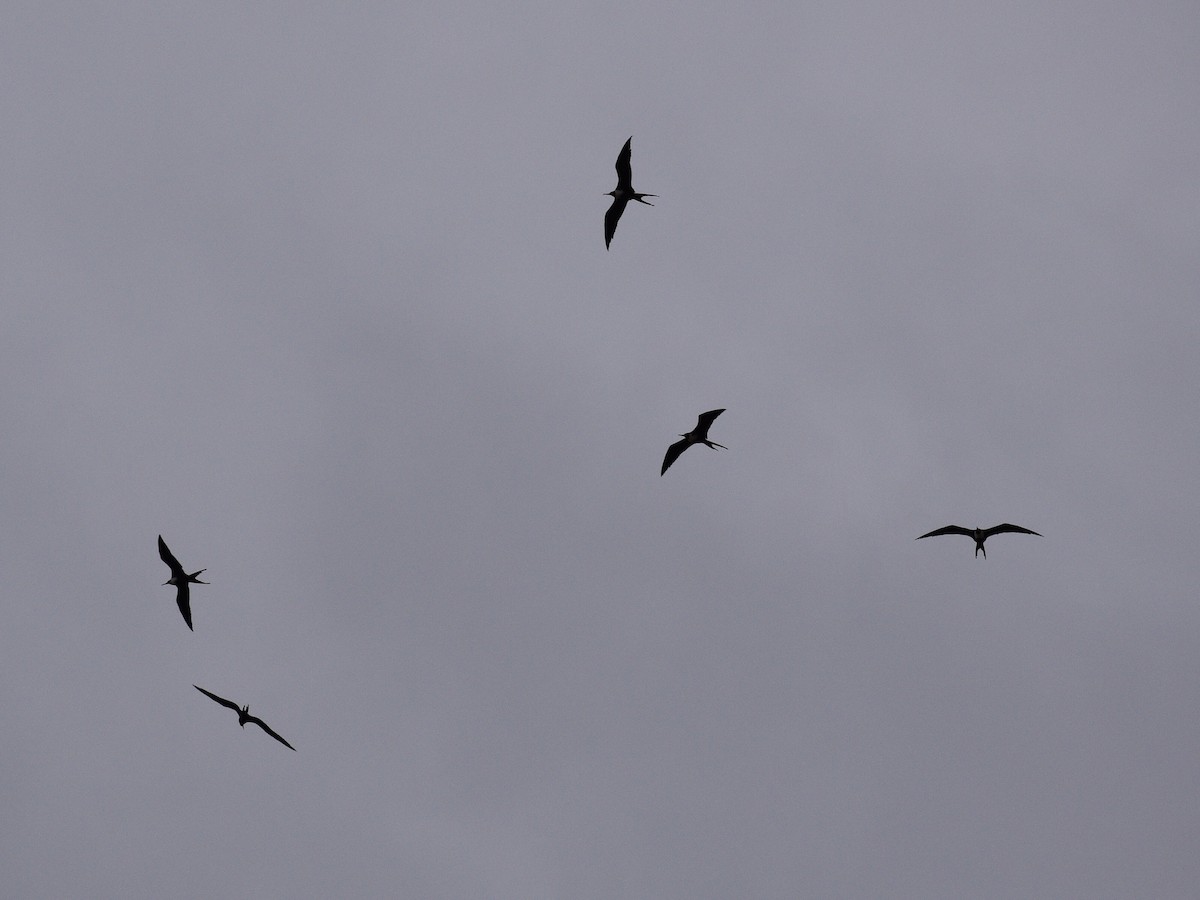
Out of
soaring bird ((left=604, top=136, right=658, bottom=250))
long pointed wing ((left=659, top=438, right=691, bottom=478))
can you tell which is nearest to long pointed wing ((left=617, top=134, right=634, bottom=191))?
soaring bird ((left=604, top=136, right=658, bottom=250))

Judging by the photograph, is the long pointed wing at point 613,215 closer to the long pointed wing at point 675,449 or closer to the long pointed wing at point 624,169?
the long pointed wing at point 624,169

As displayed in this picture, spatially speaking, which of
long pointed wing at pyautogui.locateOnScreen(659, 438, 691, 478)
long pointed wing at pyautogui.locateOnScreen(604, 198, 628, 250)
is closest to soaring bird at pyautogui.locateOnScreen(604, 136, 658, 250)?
long pointed wing at pyautogui.locateOnScreen(604, 198, 628, 250)

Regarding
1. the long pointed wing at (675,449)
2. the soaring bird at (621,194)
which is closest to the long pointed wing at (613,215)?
the soaring bird at (621,194)

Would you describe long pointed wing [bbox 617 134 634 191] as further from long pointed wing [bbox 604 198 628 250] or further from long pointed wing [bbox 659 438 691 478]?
long pointed wing [bbox 659 438 691 478]

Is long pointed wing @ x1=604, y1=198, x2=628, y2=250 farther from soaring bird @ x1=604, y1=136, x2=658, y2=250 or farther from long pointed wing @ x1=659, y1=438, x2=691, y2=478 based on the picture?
long pointed wing @ x1=659, y1=438, x2=691, y2=478

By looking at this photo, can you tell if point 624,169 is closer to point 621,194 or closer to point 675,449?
point 621,194

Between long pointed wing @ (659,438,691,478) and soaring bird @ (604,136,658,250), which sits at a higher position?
soaring bird @ (604,136,658,250)

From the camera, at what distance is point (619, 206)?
4809 cm

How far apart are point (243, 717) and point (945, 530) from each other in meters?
29.3

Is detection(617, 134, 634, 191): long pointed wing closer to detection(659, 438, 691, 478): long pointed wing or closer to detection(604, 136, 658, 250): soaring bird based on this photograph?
detection(604, 136, 658, 250): soaring bird

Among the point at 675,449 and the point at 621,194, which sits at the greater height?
the point at 621,194

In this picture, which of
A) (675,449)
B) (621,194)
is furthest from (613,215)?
(675,449)

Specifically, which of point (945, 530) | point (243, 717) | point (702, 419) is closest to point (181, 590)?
point (243, 717)

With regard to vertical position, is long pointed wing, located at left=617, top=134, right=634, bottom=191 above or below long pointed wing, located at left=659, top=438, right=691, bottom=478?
above
